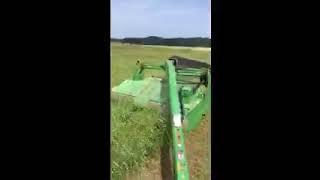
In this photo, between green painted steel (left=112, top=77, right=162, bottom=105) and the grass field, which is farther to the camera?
green painted steel (left=112, top=77, right=162, bottom=105)

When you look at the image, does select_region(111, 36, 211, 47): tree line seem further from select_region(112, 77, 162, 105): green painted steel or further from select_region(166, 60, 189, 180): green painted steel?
select_region(112, 77, 162, 105): green painted steel

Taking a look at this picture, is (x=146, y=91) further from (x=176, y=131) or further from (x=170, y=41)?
(x=170, y=41)

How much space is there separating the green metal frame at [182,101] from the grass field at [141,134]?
32 millimetres

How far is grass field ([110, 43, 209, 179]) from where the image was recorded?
0.93m

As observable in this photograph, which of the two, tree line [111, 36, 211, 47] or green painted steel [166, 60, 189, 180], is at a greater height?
tree line [111, 36, 211, 47]

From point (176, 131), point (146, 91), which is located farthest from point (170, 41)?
point (146, 91)

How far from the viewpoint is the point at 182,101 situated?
4.20 ft

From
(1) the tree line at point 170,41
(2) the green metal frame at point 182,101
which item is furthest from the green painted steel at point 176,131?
(1) the tree line at point 170,41

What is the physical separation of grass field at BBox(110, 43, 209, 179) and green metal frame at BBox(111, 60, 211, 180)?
32mm

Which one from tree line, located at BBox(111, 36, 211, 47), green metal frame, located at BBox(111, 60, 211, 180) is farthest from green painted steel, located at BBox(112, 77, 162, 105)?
tree line, located at BBox(111, 36, 211, 47)
